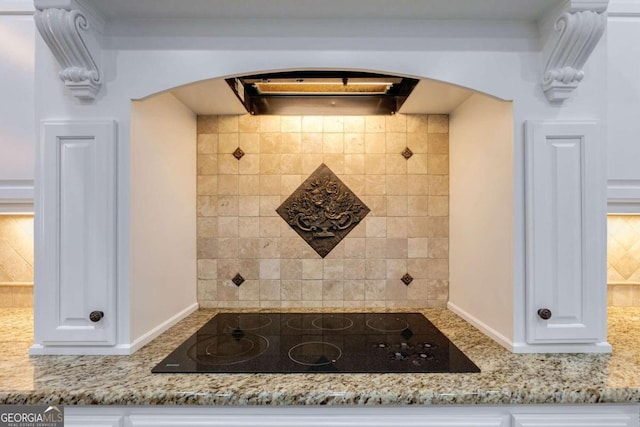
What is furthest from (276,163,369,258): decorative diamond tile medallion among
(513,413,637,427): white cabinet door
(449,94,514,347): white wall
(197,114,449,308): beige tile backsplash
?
(513,413,637,427): white cabinet door

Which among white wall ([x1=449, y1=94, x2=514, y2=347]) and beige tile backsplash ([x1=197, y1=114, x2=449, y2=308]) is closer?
white wall ([x1=449, y1=94, x2=514, y2=347])

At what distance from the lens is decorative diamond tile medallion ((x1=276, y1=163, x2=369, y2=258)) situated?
1704 mm

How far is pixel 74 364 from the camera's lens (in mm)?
1058

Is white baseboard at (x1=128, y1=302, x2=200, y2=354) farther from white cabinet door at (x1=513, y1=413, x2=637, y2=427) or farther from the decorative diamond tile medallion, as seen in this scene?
white cabinet door at (x1=513, y1=413, x2=637, y2=427)

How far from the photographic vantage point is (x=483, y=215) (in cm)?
135

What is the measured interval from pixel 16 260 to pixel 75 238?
90 centimetres

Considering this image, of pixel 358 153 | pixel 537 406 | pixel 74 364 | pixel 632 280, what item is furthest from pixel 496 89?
pixel 74 364

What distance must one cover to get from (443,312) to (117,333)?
135cm

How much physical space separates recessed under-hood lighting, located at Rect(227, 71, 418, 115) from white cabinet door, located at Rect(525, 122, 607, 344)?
552 millimetres

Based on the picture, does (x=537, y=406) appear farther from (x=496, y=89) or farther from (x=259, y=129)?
(x=259, y=129)

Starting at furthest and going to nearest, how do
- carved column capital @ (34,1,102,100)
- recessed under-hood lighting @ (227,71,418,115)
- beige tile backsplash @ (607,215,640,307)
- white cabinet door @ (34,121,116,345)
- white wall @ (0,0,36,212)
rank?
beige tile backsplash @ (607,215,640,307) < recessed under-hood lighting @ (227,71,418,115) < white wall @ (0,0,36,212) < white cabinet door @ (34,121,116,345) < carved column capital @ (34,1,102,100)

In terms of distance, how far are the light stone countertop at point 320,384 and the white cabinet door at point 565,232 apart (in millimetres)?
118

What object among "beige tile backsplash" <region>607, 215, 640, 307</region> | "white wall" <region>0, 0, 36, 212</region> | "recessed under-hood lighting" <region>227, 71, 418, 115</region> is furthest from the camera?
"beige tile backsplash" <region>607, 215, 640, 307</region>

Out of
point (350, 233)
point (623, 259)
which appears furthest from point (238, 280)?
point (623, 259)
